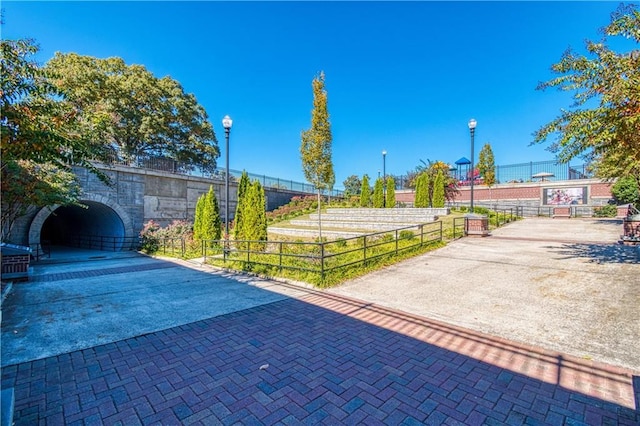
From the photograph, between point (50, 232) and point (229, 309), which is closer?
point (229, 309)

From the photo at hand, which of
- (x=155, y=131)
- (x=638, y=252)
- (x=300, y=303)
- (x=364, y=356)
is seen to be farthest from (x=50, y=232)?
(x=638, y=252)

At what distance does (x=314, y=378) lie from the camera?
10.5 ft

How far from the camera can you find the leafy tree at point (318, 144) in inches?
482

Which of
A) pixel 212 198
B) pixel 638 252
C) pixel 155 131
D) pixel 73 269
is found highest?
pixel 155 131

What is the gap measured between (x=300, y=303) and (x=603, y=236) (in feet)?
43.7

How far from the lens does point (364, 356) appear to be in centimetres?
370

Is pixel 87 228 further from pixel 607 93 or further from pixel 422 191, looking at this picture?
pixel 607 93

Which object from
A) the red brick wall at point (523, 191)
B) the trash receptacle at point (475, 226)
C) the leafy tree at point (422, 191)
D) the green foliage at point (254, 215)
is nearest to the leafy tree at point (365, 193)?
the leafy tree at point (422, 191)

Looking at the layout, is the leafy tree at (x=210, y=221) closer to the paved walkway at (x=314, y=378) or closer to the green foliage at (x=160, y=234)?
the green foliage at (x=160, y=234)

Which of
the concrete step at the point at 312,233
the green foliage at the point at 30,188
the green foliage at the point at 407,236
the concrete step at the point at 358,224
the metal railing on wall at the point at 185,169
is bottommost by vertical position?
the concrete step at the point at 312,233

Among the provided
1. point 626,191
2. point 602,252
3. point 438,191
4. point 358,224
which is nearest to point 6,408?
point 602,252

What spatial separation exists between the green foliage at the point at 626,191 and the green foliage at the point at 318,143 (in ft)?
65.3

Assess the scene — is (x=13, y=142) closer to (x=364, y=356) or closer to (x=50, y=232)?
(x=364, y=356)

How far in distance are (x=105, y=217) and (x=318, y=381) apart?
17.6m
